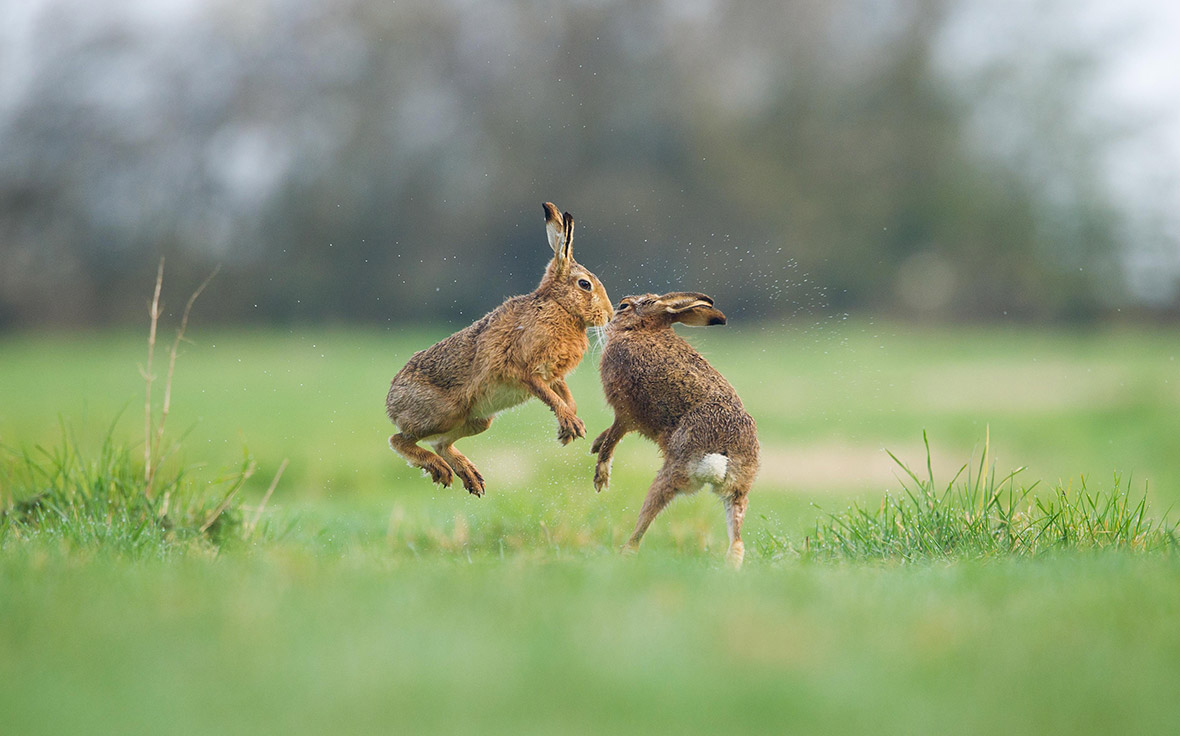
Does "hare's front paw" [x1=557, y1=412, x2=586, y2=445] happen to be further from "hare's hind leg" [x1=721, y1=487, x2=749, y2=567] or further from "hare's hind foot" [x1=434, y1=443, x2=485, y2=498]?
"hare's hind leg" [x1=721, y1=487, x2=749, y2=567]

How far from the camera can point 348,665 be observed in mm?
2879

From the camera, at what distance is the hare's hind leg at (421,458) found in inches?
210

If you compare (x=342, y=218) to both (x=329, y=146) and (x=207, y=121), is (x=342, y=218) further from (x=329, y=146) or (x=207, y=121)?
(x=207, y=121)

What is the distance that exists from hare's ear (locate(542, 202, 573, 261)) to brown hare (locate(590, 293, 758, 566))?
49 centimetres

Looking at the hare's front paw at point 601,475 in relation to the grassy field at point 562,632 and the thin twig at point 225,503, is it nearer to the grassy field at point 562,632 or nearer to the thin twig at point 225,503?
the grassy field at point 562,632

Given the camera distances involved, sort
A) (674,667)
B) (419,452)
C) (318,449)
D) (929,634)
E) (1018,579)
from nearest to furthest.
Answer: (674,667), (929,634), (1018,579), (419,452), (318,449)

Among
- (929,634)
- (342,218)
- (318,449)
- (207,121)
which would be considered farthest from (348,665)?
(207,121)

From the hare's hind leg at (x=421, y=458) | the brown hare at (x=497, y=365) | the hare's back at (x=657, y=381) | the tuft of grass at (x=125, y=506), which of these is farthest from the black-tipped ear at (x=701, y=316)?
the tuft of grass at (x=125, y=506)

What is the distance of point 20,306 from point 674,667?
29.4 metres

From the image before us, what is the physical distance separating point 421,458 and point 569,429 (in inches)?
33.5

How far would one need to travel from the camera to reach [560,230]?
5.34 meters

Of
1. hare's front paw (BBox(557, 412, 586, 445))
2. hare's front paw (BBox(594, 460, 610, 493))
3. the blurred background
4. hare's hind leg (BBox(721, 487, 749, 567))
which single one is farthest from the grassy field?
the blurred background

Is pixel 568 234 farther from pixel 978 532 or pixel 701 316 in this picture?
pixel 978 532

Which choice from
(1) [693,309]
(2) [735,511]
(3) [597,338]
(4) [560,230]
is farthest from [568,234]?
(2) [735,511]
